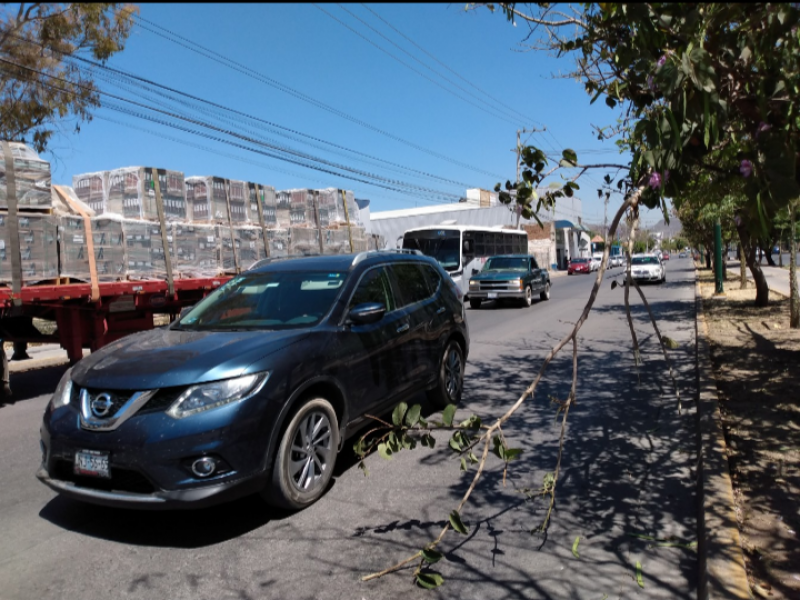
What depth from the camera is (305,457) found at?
175 inches

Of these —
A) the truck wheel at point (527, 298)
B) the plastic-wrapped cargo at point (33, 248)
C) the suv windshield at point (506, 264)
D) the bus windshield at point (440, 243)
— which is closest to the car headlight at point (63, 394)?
the plastic-wrapped cargo at point (33, 248)

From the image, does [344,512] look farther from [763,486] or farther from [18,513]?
[763,486]

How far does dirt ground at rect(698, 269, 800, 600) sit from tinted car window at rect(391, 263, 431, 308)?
3027 mm

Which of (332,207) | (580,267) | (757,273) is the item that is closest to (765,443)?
(332,207)

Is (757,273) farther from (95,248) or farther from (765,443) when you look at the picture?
(95,248)

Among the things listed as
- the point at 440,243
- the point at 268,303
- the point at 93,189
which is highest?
the point at 93,189

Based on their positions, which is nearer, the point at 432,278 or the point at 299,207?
the point at 432,278

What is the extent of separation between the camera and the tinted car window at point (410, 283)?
243 inches

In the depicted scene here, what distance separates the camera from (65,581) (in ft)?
11.6

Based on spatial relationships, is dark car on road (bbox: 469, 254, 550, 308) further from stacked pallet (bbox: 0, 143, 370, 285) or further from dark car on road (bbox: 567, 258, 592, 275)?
dark car on road (bbox: 567, 258, 592, 275)

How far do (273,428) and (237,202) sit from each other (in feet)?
24.3

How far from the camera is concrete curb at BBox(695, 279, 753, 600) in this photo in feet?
10.5

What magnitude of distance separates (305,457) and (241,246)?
22.9 ft

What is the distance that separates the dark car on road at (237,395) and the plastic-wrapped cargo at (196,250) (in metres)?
4.15
